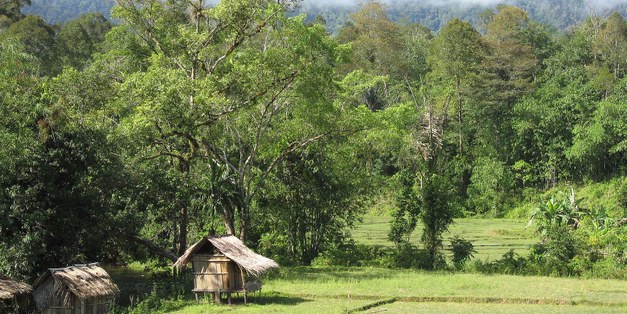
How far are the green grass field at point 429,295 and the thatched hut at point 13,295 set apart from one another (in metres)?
3.98

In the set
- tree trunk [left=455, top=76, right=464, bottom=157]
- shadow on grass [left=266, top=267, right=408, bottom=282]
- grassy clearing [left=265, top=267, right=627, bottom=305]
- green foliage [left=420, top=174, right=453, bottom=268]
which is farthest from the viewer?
tree trunk [left=455, top=76, right=464, bottom=157]

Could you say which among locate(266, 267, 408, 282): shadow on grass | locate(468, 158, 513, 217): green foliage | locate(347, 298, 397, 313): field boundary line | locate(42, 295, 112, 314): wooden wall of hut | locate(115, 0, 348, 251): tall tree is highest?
locate(115, 0, 348, 251): tall tree

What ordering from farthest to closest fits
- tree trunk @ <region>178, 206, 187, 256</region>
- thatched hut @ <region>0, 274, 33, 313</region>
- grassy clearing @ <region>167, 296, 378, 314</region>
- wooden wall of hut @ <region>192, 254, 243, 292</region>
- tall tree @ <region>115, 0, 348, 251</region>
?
tree trunk @ <region>178, 206, 187, 256</region> < tall tree @ <region>115, 0, 348, 251</region> < wooden wall of hut @ <region>192, 254, 243, 292</region> < grassy clearing @ <region>167, 296, 378, 314</region> < thatched hut @ <region>0, 274, 33, 313</region>

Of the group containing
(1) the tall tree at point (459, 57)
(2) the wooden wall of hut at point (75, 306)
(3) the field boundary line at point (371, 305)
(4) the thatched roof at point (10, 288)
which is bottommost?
(3) the field boundary line at point (371, 305)

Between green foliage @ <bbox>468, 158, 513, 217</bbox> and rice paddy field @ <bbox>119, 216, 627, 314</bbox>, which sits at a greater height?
green foliage @ <bbox>468, 158, 513, 217</bbox>

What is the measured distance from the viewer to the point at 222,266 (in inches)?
882

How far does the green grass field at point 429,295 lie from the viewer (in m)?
20.5

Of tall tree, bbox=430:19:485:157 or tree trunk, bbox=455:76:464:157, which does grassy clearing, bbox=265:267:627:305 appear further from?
tall tree, bbox=430:19:485:157

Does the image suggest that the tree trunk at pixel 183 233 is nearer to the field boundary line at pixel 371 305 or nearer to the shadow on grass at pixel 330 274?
the shadow on grass at pixel 330 274

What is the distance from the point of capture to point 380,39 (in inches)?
2530

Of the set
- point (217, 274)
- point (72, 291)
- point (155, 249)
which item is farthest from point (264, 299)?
point (155, 249)

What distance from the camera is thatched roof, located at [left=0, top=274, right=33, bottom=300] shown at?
18.3 m

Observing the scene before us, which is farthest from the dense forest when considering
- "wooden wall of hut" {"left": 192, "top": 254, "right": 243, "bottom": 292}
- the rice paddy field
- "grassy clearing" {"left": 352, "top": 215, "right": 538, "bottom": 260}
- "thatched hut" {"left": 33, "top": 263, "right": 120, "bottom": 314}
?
"wooden wall of hut" {"left": 192, "top": 254, "right": 243, "bottom": 292}

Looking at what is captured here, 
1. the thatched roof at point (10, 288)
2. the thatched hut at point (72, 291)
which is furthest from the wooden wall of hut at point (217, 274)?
the thatched roof at point (10, 288)
